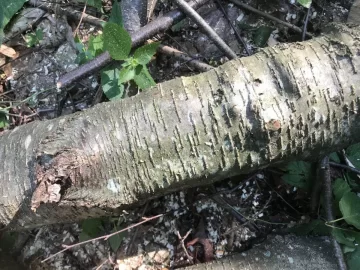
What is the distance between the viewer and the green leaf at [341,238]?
1.46m

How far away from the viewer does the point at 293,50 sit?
1.24 meters

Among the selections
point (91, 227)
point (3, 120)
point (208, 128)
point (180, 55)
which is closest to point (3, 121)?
point (3, 120)

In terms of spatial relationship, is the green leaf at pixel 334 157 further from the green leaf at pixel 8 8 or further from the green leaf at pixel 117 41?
the green leaf at pixel 8 8

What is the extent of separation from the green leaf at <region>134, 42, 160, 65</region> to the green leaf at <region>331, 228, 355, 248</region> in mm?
913

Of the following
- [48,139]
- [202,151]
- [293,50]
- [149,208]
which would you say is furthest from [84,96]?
[293,50]

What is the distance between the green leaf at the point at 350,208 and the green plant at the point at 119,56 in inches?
31.8

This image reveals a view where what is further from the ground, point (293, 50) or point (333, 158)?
point (293, 50)

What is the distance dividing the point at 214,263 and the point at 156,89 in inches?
26.8

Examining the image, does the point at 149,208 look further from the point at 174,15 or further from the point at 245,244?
the point at 174,15

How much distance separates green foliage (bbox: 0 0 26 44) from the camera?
1.84 metres

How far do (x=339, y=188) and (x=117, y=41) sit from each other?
981 millimetres

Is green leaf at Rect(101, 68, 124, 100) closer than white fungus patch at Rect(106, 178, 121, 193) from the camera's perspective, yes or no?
No

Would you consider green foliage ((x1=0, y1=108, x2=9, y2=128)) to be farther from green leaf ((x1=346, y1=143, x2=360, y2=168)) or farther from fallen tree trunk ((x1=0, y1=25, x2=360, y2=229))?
green leaf ((x1=346, y1=143, x2=360, y2=168))

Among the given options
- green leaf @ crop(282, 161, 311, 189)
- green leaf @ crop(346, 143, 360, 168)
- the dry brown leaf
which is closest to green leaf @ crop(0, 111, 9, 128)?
the dry brown leaf
